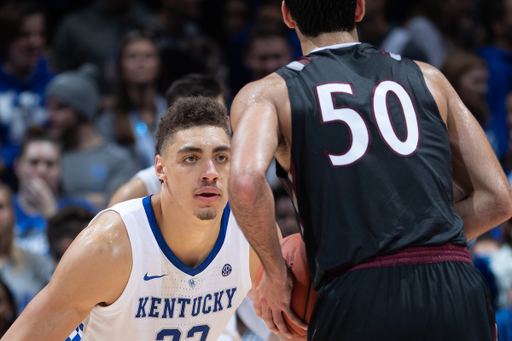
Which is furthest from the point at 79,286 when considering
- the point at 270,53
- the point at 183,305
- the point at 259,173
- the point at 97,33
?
the point at 97,33

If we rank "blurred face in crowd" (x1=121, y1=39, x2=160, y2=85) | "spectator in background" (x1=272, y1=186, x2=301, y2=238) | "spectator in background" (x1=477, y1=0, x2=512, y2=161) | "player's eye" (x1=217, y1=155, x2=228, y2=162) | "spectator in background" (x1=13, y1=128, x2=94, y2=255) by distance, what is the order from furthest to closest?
"spectator in background" (x1=477, y1=0, x2=512, y2=161)
"blurred face in crowd" (x1=121, y1=39, x2=160, y2=85)
"spectator in background" (x1=13, y1=128, x2=94, y2=255)
"spectator in background" (x1=272, y1=186, x2=301, y2=238)
"player's eye" (x1=217, y1=155, x2=228, y2=162)

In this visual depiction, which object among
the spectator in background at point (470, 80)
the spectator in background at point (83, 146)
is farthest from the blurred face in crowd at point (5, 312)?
the spectator in background at point (470, 80)

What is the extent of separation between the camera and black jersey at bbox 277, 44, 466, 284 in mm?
2432

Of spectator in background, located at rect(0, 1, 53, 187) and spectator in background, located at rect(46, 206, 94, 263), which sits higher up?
spectator in background, located at rect(0, 1, 53, 187)

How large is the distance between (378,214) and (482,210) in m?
0.57

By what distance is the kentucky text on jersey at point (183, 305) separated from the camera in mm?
3188

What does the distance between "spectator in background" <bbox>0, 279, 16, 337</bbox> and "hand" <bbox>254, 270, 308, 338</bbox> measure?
260cm

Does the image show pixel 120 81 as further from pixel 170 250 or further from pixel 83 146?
pixel 170 250

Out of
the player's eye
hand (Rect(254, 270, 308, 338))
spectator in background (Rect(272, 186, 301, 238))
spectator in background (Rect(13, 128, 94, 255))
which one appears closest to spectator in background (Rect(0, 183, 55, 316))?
spectator in background (Rect(13, 128, 94, 255))

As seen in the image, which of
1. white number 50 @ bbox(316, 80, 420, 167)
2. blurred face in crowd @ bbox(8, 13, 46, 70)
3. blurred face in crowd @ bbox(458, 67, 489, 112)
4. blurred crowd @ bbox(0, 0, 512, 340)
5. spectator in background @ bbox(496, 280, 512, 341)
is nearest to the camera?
white number 50 @ bbox(316, 80, 420, 167)

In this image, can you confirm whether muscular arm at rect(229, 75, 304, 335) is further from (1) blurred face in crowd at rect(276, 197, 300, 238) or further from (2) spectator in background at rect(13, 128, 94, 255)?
(2) spectator in background at rect(13, 128, 94, 255)

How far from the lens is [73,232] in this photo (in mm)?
5297

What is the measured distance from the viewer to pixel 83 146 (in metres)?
6.57

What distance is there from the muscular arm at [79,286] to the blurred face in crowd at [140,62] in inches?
144
